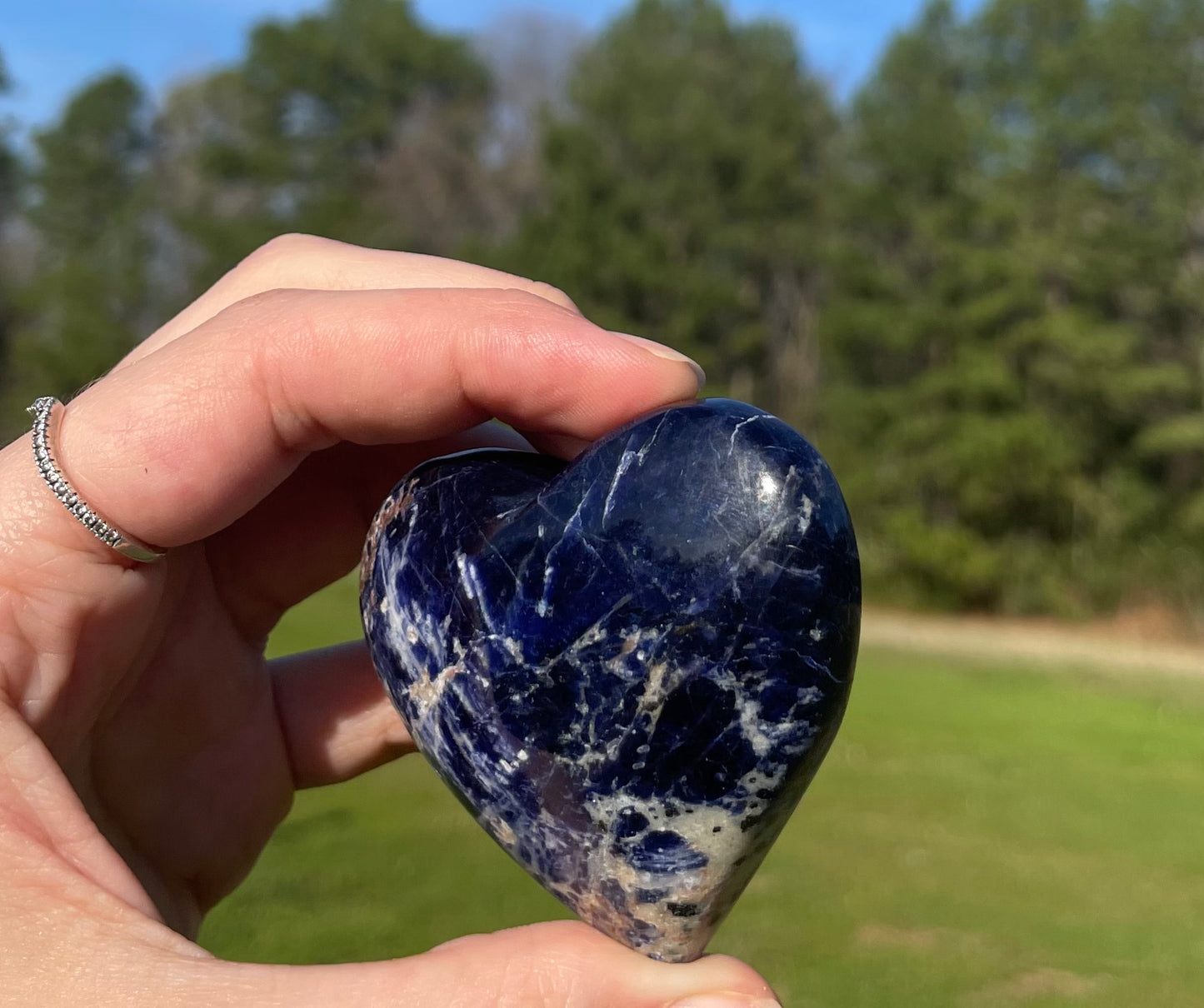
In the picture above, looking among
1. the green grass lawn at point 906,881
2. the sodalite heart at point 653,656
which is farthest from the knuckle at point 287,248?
the green grass lawn at point 906,881

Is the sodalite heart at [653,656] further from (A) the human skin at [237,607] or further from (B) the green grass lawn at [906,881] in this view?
(B) the green grass lawn at [906,881]

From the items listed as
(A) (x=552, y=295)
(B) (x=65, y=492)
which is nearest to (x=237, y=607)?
(B) (x=65, y=492)

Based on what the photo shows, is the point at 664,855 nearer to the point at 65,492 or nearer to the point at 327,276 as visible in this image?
the point at 65,492

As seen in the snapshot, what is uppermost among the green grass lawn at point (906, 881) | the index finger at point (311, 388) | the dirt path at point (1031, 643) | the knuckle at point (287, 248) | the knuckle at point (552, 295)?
the knuckle at point (287, 248)

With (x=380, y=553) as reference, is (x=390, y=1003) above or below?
below

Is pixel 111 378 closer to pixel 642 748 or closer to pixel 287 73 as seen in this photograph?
pixel 642 748

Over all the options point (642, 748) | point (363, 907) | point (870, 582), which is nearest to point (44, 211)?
point (870, 582)

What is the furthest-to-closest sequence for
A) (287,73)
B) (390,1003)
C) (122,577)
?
(287,73), (122,577), (390,1003)
